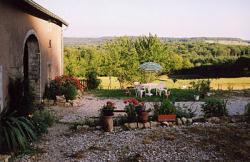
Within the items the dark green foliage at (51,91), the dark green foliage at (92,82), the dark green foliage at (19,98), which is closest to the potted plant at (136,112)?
the dark green foliage at (19,98)

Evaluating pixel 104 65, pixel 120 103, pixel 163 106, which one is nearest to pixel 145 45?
pixel 104 65

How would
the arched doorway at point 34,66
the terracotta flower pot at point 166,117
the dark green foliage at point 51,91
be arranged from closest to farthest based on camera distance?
the terracotta flower pot at point 166,117 < the arched doorway at point 34,66 < the dark green foliage at point 51,91

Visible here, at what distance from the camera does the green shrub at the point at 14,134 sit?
25.4ft

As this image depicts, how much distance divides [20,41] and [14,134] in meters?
4.97

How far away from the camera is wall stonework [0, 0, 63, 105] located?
10289mm

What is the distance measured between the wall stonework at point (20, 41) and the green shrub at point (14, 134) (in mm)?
2218

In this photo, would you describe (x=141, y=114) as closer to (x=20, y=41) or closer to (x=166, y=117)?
(x=166, y=117)

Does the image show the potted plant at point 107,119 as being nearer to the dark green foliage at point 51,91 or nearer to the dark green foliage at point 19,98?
the dark green foliage at point 19,98

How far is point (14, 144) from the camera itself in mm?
7734

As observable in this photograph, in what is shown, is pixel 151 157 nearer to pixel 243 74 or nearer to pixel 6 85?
pixel 6 85

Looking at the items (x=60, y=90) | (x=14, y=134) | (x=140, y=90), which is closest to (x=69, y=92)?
(x=60, y=90)

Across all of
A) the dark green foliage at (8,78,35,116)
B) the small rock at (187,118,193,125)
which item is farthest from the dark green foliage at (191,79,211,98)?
the dark green foliage at (8,78,35,116)

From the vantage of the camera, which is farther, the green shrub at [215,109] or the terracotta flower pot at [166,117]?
the green shrub at [215,109]

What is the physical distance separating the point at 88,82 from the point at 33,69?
930 cm
